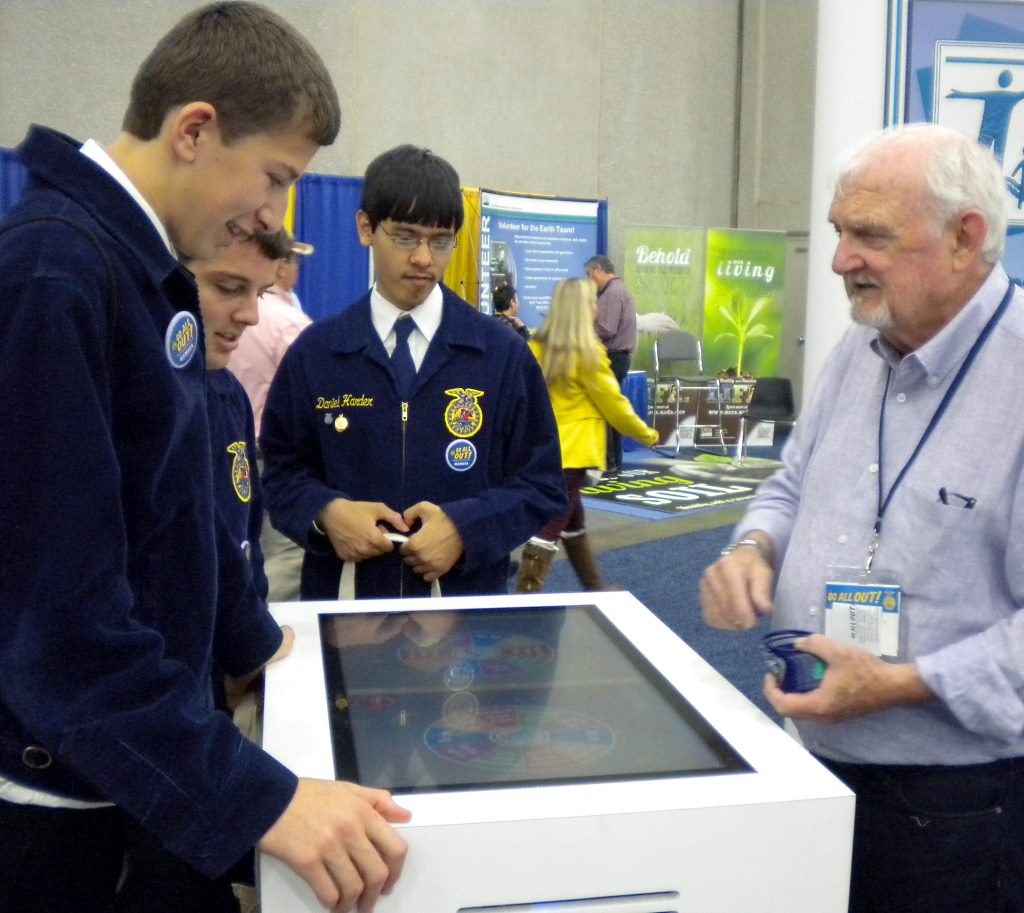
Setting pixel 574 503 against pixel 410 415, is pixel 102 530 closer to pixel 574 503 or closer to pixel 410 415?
pixel 410 415

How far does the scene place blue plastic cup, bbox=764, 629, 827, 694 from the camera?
1.11 m

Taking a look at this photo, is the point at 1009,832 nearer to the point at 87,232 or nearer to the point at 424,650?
the point at 424,650

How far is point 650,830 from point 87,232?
0.58 meters

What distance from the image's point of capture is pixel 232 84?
84 cm

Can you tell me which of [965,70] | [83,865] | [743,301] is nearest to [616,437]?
[743,301]

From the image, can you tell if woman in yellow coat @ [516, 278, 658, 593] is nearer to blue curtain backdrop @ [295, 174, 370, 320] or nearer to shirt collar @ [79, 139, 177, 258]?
shirt collar @ [79, 139, 177, 258]

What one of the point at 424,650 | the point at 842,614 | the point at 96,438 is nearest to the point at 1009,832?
the point at 842,614

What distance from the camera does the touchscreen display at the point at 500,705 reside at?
813 mm

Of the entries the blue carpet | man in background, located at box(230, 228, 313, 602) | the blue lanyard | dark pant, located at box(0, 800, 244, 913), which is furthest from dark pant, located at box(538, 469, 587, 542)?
dark pant, located at box(0, 800, 244, 913)

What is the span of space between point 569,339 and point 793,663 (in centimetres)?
Answer: 329

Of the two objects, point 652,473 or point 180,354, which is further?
point 652,473

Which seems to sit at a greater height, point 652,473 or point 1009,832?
point 1009,832

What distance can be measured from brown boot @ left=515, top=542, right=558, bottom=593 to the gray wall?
15.5 ft

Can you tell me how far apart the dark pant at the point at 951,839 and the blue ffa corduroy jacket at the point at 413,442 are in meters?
0.72
